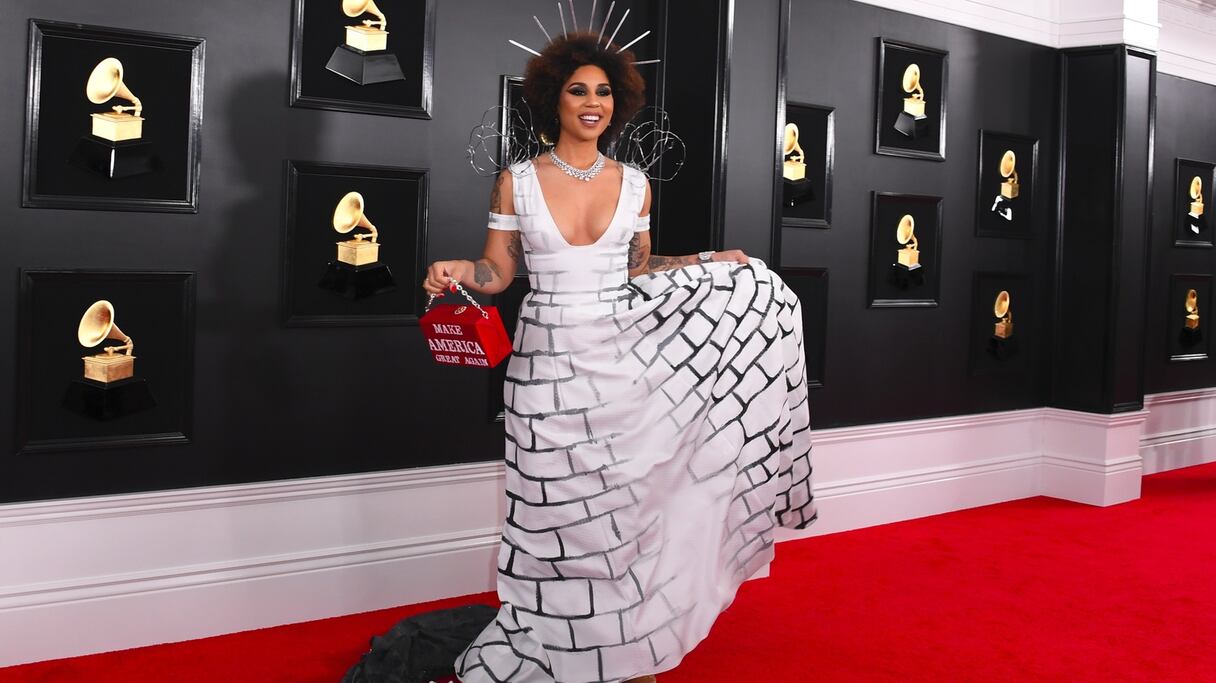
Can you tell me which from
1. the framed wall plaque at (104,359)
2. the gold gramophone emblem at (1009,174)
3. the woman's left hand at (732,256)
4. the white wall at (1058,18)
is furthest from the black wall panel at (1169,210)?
the framed wall plaque at (104,359)

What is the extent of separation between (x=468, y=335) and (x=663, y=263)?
807mm

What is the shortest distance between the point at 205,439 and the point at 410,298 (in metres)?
0.86

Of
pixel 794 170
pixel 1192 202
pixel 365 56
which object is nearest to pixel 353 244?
pixel 365 56

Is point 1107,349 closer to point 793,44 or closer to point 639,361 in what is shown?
point 793,44

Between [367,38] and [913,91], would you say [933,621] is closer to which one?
[913,91]

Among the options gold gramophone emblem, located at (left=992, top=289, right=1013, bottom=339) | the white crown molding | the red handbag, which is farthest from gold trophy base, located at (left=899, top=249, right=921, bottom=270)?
the red handbag

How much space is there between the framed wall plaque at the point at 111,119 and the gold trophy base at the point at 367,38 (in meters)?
0.51

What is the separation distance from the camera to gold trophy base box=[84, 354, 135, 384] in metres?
3.28

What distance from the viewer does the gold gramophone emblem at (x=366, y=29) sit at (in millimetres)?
3641

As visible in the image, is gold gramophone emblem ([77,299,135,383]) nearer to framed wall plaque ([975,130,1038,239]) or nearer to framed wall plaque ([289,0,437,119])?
framed wall plaque ([289,0,437,119])

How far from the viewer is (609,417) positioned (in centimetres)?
292

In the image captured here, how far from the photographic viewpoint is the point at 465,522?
4.05m

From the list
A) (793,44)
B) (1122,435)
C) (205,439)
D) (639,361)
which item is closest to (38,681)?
(205,439)

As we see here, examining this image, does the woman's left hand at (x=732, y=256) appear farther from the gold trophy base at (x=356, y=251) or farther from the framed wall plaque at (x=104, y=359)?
the framed wall plaque at (x=104, y=359)
